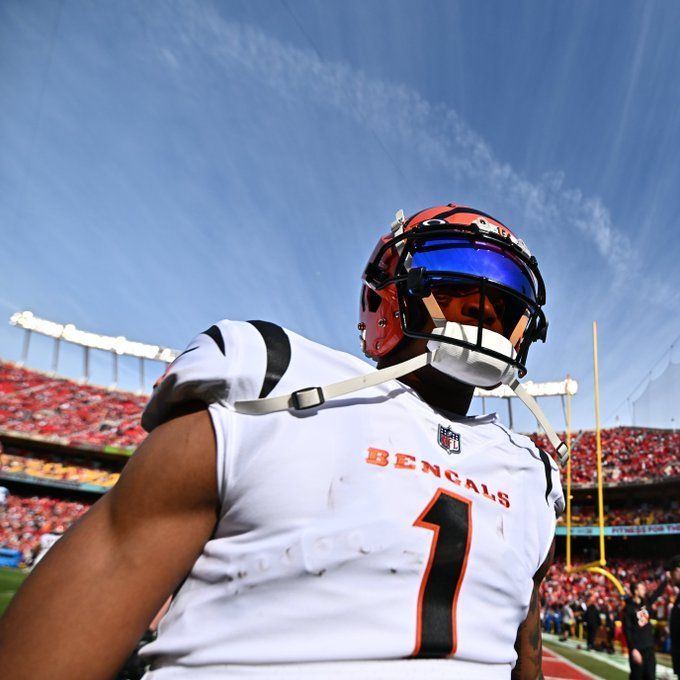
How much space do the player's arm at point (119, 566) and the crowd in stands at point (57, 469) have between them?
32.3 metres

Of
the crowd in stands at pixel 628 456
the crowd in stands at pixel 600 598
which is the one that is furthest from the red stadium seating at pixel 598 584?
the crowd in stands at pixel 628 456

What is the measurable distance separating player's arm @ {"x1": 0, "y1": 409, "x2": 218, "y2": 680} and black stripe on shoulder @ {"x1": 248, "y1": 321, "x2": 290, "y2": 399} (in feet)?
0.47

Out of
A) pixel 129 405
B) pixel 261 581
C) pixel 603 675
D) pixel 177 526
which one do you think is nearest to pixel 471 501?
pixel 261 581

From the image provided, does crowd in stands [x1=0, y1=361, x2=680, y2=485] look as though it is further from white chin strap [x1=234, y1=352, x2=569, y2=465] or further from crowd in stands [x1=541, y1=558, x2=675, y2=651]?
white chin strap [x1=234, y1=352, x2=569, y2=465]

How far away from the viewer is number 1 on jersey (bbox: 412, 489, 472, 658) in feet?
3.28

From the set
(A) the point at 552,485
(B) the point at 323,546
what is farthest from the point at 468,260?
(B) the point at 323,546

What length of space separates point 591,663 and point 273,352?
13513mm

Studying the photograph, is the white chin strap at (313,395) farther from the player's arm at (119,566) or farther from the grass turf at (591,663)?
the grass turf at (591,663)

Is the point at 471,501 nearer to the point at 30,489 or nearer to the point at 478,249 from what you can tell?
the point at 478,249

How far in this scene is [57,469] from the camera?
31016 mm

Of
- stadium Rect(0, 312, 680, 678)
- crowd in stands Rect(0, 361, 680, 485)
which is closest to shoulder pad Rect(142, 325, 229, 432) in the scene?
stadium Rect(0, 312, 680, 678)

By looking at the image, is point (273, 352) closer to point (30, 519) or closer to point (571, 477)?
point (30, 519)

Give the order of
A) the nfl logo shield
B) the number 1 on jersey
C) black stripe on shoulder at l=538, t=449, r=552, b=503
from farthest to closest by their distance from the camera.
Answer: black stripe on shoulder at l=538, t=449, r=552, b=503
the nfl logo shield
the number 1 on jersey

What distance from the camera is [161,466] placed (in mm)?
964
